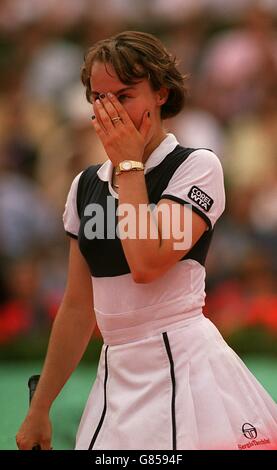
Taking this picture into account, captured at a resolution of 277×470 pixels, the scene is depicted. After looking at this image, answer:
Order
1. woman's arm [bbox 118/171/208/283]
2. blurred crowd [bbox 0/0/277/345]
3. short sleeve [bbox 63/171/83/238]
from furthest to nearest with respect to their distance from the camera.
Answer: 1. blurred crowd [bbox 0/0/277/345]
2. short sleeve [bbox 63/171/83/238]
3. woman's arm [bbox 118/171/208/283]

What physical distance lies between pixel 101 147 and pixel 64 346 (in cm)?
403

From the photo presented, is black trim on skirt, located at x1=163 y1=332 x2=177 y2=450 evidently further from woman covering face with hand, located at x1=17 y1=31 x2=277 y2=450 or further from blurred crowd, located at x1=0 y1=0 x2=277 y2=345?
blurred crowd, located at x1=0 y1=0 x2=277 y2=345

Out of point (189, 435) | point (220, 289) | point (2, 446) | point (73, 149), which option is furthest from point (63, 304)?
point (73, 149)

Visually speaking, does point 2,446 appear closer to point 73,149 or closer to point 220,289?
point 220,289

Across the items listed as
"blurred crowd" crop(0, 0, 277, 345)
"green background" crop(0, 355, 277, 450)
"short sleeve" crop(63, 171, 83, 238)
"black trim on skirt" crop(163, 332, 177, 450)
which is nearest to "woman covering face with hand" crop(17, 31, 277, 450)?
"black trim on skirt" crop(163, 332, 177, 450)

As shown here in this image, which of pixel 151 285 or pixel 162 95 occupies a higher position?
pixel 162 95

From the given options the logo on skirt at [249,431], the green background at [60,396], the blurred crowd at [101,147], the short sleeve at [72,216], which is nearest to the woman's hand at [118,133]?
the short sleeve at [72,216]

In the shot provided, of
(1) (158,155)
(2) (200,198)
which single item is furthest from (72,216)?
(2) (200,198)

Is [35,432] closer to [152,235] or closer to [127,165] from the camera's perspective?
[152,235]

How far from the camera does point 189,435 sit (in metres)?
2.34

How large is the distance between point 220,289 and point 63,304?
3.59m

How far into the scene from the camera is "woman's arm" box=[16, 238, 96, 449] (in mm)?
2611

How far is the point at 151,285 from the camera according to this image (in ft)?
8.02

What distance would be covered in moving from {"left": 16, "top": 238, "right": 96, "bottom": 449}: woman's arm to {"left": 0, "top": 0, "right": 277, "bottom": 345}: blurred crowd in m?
3.37
